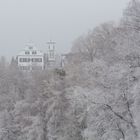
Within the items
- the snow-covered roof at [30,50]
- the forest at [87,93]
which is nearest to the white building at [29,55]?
the snow-covered roof at [30,50]

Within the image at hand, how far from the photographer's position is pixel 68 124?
27.9 m

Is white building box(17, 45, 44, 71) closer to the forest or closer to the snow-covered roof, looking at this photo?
the snow-covered roof

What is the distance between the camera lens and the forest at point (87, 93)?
18734mm

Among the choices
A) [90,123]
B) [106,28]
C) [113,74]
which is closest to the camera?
[113,74]

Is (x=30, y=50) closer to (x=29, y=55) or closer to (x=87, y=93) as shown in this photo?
(x=29, y=55)

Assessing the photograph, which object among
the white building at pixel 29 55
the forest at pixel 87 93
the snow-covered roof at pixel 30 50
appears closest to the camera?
the forest at pixel 87 93

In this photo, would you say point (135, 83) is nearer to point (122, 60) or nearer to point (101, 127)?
point (122, 60)

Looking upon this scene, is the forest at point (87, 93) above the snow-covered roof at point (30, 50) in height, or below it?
below

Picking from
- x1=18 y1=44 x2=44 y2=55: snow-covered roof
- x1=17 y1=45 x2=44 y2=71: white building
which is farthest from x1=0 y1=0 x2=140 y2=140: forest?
x1=18 y1=44 x2=44 y2=55: snow-covered roof

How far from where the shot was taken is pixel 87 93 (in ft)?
72.5

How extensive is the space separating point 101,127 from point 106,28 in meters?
17.0

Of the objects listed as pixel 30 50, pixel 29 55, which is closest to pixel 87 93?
pixel 29 55

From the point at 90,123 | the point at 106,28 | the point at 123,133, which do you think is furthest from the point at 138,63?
the point at 106,28

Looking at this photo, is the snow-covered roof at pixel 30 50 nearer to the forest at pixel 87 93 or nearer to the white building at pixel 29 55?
the white building at pixel 29 55
